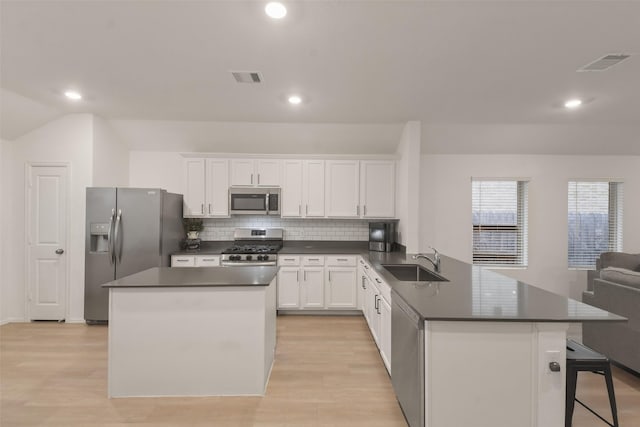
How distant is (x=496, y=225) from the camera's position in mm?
5250

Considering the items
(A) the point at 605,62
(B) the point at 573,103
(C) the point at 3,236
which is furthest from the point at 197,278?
(B) the point at 573,103

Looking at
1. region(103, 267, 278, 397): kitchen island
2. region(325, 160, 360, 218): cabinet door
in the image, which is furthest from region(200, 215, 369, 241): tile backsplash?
region(103, 267, 278, 397): kitchen island

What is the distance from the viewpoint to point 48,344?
354cm

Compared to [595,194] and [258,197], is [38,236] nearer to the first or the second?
[258,197]

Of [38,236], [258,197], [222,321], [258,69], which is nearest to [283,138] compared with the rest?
[258,197]

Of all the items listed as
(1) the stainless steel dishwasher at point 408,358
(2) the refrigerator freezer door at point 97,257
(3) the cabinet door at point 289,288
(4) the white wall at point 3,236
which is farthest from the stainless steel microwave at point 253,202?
(4) the white wall at point 3,236

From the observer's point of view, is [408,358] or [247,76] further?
[247,76]

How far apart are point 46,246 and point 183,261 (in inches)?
70.3

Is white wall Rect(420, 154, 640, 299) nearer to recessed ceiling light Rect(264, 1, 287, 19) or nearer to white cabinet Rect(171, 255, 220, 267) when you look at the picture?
white cabinet Rect(171, 255, 220, 267)

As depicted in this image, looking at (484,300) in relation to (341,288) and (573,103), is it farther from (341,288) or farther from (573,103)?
(573,103)

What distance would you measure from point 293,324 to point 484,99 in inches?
146

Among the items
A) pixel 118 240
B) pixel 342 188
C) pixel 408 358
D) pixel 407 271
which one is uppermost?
pixel 342 188

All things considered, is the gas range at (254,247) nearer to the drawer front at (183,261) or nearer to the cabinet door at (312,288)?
the drawer front at (183,261)

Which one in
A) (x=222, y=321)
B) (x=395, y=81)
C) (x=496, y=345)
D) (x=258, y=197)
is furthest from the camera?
(x=258, y=197)
